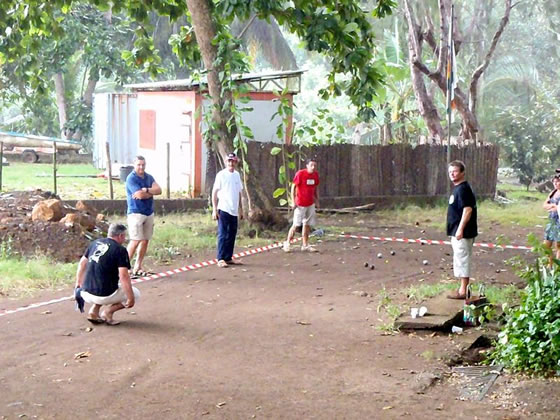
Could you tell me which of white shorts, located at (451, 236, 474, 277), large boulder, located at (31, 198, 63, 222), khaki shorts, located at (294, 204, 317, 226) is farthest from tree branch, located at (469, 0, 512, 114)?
white shorts, located at (451, 236, 474, 277)

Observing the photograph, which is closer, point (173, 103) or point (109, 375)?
point (109, 375)

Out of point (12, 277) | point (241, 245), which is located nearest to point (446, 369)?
point (12, 277)

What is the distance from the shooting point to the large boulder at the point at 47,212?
1511 cm

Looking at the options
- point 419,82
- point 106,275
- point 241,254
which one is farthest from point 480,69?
point 106,275

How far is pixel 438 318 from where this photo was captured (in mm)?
9727

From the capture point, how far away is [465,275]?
34.9 feet

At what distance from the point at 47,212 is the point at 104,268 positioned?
6.02m

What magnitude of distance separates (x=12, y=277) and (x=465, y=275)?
264 inches

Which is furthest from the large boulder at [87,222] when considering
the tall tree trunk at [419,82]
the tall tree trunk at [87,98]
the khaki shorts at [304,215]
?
the tall tree trunk at [87,98]

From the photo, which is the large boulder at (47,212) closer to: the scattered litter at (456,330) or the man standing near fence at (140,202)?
the man standing near fence at (140,202)

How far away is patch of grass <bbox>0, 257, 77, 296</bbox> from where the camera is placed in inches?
Answer: 485

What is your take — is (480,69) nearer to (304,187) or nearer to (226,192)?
(304,187)

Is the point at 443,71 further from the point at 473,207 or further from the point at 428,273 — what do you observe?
the point at 473,207

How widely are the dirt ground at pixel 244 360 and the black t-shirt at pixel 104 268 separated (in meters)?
0.50
